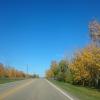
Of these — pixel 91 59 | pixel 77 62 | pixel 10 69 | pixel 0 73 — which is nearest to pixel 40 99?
pixel 91 59

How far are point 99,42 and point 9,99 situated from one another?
17262 mm

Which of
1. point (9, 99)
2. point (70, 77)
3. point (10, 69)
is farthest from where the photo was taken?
point (10, 69)

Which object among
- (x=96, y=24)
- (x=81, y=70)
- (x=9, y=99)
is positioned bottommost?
(x=9, y=99)

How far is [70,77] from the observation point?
62188 mm

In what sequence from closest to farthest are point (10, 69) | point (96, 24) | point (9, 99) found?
point (9, 99) → point (96, 24) → point (10, 69)

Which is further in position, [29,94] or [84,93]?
[84,93]

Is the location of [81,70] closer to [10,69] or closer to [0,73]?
[0,73]

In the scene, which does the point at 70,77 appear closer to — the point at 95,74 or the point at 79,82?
the point at 79,82

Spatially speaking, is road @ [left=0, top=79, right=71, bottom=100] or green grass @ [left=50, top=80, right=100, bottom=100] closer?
road @ [left=0, top=79, right=71, bottom=100]

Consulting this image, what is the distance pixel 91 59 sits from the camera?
Answer: 39188 millimetres

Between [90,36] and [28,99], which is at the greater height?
[90,36]

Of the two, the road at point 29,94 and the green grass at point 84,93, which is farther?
the green grass at point 84,93

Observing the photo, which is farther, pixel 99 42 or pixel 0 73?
pixel 0 73

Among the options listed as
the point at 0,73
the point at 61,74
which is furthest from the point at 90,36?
the point at 0,73
